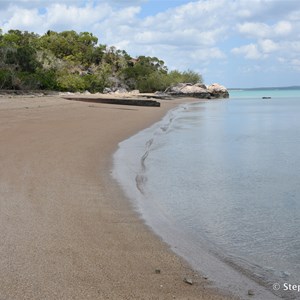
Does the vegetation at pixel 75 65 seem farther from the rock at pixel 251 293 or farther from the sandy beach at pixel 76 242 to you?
the rock at pixel 251 293

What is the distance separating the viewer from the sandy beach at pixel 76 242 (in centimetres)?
353

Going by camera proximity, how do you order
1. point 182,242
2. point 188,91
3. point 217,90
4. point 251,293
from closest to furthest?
point 251,293, point 182,242, point 188,91, point 217,90

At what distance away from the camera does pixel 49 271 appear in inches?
149

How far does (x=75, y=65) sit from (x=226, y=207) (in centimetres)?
7259

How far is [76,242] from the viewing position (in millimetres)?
4602

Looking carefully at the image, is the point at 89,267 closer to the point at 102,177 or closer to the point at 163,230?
the point at 163,230

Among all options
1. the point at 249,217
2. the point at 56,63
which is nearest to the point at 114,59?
the point at 56,63

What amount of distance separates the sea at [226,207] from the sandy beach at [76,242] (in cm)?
27

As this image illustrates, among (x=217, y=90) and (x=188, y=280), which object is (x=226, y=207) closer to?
(x=188, y=280)

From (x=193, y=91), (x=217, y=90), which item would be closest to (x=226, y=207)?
(x=193, y=91)

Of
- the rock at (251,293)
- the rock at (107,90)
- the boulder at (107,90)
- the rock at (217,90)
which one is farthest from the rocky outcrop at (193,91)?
the rock at (251,293)

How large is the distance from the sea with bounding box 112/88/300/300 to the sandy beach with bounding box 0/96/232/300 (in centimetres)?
27

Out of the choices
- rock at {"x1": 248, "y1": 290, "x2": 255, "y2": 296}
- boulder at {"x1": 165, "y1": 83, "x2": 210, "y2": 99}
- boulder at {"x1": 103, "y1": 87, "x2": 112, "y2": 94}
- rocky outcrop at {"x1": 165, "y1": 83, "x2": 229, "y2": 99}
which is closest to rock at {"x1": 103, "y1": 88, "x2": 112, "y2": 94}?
boulder at {"x1": 103, "y1": 87, "x2": 112, "y2": 94}

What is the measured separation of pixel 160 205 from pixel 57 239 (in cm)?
220
